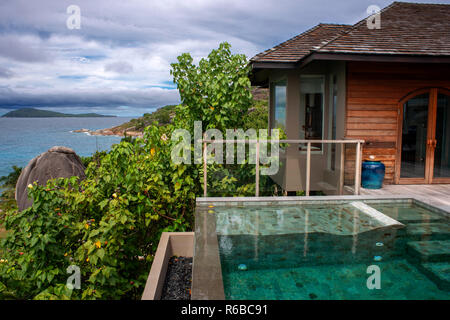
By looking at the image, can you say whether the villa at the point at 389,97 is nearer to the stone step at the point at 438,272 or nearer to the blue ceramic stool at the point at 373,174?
the blue ceramic stool at the point at 373,174

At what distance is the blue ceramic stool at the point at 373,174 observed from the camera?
7152 millimetres

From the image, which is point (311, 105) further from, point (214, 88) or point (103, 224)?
point (103, 224)

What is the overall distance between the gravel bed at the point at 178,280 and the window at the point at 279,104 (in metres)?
4.95

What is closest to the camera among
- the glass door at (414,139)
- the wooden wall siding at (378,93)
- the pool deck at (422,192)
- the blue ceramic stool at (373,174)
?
the pool deck at (422,192)

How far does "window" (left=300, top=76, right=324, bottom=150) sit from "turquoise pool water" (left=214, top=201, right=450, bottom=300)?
3079 millimetres

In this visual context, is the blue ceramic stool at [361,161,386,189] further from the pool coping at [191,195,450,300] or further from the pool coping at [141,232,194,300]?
the pool coping at [141,232,194,300]

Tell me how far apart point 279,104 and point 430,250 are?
611 cm

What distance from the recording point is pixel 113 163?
5098 mm

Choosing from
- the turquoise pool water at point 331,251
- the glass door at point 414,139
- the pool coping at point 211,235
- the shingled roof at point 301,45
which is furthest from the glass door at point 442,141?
the shingled roof at point 301,45

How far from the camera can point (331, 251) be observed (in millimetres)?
4102

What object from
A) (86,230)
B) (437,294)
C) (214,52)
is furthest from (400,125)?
(86,230)

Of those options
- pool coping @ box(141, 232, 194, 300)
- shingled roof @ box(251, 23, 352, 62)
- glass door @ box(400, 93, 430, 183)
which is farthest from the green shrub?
glass door @ box(400, 93, 430, 183)
